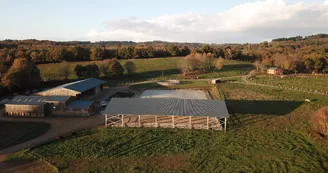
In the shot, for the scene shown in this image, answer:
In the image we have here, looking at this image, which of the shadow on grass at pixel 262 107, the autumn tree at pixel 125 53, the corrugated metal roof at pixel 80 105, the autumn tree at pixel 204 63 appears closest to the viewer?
the corrugated metal roof at pixel 80 105

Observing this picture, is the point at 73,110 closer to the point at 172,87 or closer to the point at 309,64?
the point at 172,87

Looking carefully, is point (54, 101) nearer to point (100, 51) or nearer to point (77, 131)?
point (77, 131)

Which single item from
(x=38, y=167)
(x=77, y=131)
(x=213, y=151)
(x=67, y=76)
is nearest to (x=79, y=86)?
(x=77, y=131)

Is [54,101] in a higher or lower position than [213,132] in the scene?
higher

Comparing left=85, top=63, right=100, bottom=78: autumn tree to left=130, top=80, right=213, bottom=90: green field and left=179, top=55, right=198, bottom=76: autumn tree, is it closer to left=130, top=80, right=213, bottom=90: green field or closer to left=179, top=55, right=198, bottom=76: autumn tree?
left=130, top=80, right=213, bottom=90: green field

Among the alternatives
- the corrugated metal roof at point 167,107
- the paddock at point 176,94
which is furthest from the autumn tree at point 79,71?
the corrugated metal roof at point 167,107

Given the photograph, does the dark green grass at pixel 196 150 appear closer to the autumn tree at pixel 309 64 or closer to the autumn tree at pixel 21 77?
the autumn tree at pixel 21 77
